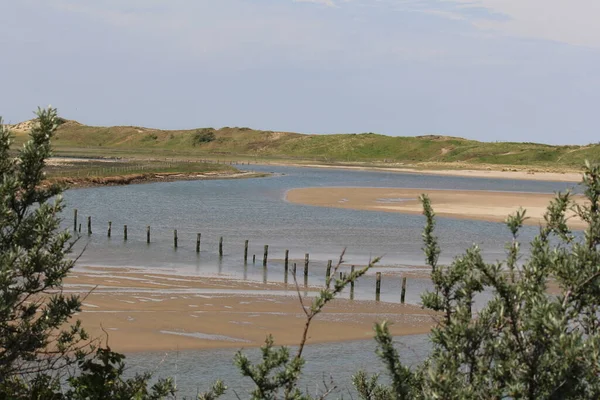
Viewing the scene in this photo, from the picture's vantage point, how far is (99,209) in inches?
2167

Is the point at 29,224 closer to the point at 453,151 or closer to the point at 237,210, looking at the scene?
the point at 237,210

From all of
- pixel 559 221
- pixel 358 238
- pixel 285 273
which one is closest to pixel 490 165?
pixel 358 238

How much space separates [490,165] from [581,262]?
152 m

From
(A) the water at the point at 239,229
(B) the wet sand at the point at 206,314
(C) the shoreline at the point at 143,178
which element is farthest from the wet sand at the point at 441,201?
(B) the wet sand at the point at 206,314

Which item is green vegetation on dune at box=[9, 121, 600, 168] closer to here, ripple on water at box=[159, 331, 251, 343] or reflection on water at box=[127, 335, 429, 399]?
reflection on water at box=[127, 335, 429, 399]

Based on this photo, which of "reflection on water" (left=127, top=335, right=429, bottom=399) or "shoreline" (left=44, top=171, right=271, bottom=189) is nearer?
"reflection on water" (left=127, top=335, right=429, bottom=399)

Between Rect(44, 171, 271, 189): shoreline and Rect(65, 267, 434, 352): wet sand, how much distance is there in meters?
36.4

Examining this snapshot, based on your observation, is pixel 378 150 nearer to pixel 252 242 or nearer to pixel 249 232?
pixel 249 232

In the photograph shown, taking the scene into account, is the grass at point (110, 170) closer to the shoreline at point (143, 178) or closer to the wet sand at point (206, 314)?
the shoreline at point (143, 178)

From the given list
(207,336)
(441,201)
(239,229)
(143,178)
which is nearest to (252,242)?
(239,229)

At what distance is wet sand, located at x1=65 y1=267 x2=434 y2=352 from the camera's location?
67.0 ft

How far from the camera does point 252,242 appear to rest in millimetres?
41188

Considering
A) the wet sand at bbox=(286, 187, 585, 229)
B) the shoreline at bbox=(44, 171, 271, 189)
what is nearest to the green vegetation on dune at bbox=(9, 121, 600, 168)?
the shoreline at bbox=(44, 171, 271, 189)

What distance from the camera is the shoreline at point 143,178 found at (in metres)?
73.9
